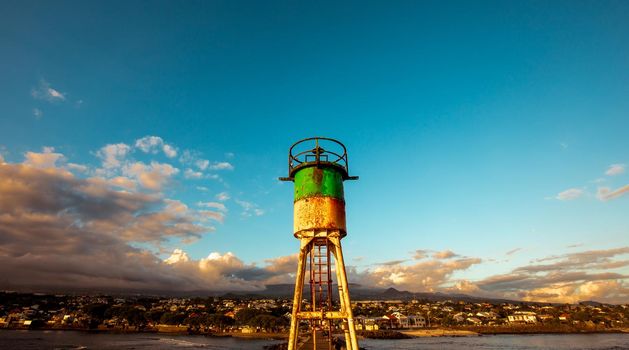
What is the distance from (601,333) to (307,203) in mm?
150306

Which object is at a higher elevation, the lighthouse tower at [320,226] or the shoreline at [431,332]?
the lighthouse tower at [320,226]

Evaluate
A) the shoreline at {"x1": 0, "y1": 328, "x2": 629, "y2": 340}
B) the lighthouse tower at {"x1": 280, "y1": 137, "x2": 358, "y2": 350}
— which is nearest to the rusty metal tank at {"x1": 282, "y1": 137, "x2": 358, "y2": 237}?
the lighthouse tower at {"x1": 280, "y1": 137, "x2": 358, "y2": 350}

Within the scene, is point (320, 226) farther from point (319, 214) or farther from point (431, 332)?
point (431, 332)

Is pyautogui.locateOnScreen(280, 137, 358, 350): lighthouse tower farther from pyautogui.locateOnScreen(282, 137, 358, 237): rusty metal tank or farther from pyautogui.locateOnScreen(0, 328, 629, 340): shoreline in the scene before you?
pyautogui.locateOnScreen(0, 328, 629, 340): shoreline

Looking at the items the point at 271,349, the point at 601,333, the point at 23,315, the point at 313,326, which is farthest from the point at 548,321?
the point at 23,315

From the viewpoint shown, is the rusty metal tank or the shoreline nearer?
the rusty metal tank

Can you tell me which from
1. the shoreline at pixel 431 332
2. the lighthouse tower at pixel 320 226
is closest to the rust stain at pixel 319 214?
the lighthouse tower at pixel 320 226

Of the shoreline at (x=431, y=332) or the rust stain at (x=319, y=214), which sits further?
the shoreline at (x=431, y=332)

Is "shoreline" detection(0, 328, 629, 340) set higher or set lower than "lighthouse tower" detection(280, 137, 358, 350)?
lower

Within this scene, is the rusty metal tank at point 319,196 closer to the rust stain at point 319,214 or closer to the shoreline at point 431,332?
the rust stain at point 319,214

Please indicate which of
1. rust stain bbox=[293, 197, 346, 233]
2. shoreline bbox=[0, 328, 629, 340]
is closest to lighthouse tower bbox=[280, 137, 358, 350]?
rust stain bbox=[293, 197, 346, 233]

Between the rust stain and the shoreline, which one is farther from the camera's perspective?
the shoreline

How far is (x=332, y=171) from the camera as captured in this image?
47.4 feet

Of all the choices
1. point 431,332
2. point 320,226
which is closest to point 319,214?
point 320,226
